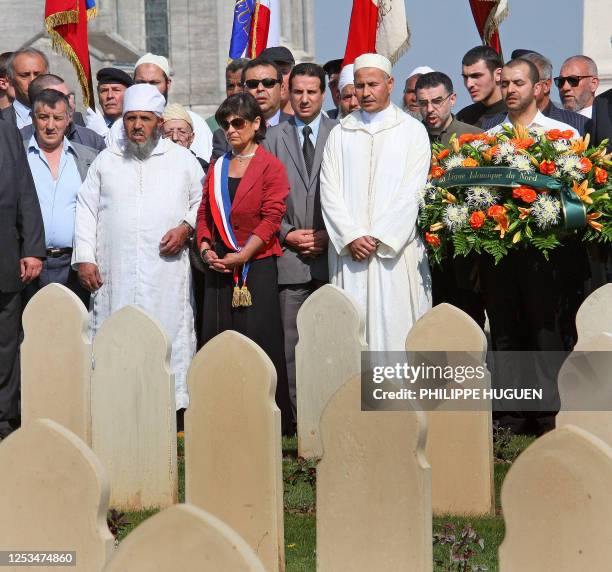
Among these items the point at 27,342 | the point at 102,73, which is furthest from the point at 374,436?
the point at 102,73

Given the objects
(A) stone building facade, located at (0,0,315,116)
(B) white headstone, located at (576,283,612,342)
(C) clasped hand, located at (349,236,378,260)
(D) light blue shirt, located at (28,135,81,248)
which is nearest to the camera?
(B) white headstone, located at (576,283,612,342)

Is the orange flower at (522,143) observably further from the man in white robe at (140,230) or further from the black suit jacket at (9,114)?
the black suit jacket at (9,114)

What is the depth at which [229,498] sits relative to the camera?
5.46 metres

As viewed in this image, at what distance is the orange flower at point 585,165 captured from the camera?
7.96m

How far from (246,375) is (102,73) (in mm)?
5938

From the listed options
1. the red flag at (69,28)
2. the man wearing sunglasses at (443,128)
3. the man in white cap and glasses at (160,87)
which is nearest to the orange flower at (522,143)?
the man wearing sunglasses at (443,128)

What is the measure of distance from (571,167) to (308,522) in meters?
2.86

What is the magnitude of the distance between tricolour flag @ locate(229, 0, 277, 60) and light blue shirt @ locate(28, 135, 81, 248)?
134 inches

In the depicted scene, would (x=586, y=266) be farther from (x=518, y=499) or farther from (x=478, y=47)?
(x=518, y=499)

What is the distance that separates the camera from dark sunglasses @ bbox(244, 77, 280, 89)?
9.46 meters

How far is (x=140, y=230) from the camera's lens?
8805mm

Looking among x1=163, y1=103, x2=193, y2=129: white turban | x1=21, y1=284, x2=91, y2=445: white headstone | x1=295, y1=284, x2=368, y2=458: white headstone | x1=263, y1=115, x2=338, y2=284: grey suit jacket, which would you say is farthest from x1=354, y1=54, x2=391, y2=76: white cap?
x1=21, y1=284, x2=91, y2=445: white headstone

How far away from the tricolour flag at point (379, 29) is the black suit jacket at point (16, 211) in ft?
11.7

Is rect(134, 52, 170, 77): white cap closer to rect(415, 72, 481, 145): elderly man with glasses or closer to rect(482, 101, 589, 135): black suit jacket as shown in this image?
rect(415, 72, 481, 145): elderly man with glasses
